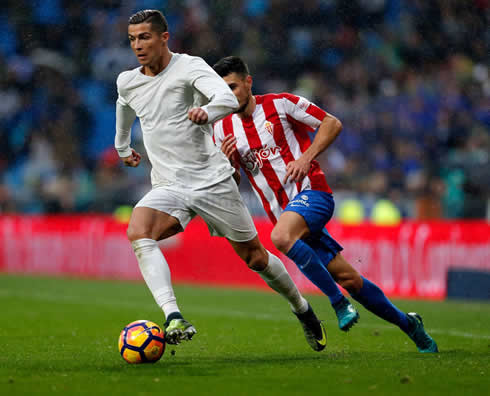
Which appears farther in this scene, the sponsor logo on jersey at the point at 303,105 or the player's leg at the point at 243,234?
the sponsor logo on jersey at the point at 303,105

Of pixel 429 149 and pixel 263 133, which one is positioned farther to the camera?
pixel 429 149

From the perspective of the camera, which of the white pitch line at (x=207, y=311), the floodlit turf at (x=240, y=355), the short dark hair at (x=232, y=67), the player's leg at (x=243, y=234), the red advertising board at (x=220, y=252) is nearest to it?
the floodlit turf at (x=240, y=355)

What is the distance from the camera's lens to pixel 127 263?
15055mm

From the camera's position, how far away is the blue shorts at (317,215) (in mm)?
5633

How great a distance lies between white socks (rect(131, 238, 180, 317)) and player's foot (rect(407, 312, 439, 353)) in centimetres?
157

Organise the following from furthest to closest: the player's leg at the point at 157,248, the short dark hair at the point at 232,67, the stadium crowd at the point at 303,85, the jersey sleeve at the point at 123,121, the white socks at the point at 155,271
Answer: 1. the stadium crowd at the point at 303,85
2. the short dark hair at the point at 232,67
3. the jersey sleeve at the point at 123,121
4. the white socks at the point at 155,271
5. the player's leg at the point at 157,248

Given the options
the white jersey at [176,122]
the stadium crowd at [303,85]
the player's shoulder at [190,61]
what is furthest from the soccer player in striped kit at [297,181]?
the stadium crowd at [303,85]

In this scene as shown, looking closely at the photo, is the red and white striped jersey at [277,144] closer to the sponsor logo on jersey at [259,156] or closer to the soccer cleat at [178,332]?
the sponsor logo on jersey at [259,156]

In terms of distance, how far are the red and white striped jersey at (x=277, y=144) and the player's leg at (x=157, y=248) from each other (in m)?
0.79

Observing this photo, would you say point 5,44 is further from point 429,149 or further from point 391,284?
point 391,284

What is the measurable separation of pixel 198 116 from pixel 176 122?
1.82 ft

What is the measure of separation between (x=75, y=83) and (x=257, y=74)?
4.04 m

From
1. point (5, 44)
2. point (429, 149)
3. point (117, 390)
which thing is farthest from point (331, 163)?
point (117, 390)

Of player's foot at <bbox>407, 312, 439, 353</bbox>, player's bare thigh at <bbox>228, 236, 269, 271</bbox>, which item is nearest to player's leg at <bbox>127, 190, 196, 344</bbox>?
player's bare thigh at <bbox>228, 236, 269, 271</bbox>
